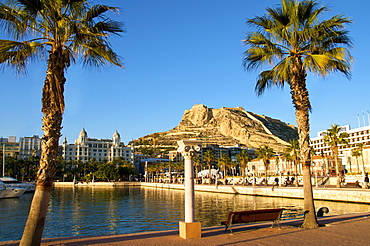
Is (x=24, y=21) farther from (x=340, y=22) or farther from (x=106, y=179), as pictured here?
(x=106, y=179)

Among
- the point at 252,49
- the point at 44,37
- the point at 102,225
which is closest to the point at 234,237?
the point at 252,49

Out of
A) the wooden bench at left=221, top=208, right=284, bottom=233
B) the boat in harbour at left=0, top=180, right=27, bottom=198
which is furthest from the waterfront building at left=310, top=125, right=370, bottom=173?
the boat in harbour at left=0, top=180, right=27, bottom=198

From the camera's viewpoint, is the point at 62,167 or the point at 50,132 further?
the point at 62,167

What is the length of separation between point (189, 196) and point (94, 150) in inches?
5953

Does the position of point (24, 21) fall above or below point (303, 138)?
above

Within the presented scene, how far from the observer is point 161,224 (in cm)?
2069

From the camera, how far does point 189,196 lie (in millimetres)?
10938

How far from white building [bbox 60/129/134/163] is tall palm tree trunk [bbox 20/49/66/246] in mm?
145940

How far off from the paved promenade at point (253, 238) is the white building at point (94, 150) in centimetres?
14434

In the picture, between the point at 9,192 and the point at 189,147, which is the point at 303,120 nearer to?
the point at 189,147

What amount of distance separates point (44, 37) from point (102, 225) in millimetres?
15045

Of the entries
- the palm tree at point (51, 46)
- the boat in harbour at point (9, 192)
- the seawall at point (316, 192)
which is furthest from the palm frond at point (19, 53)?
the boat in harbour at point (9, 192)

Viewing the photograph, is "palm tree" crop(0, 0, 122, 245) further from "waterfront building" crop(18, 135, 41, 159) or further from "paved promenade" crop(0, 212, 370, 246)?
"waterfront building" crop(18, 135, 41, 159)

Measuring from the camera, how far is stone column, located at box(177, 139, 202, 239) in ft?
34.4
